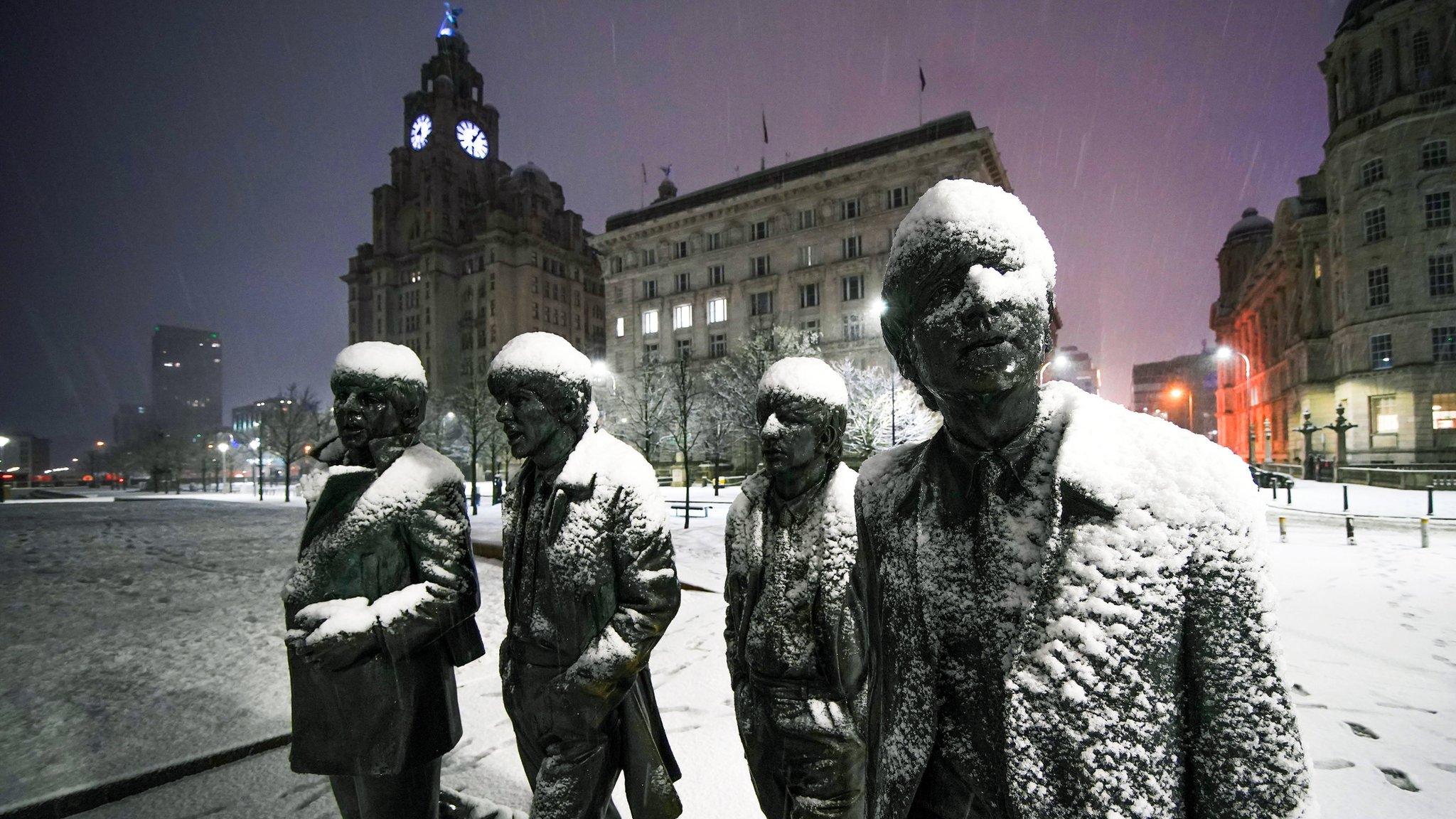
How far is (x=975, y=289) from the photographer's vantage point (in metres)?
1.34

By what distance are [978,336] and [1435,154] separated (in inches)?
2166

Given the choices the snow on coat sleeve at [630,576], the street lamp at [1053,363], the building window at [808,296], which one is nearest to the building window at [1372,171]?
the building window at [808,296]

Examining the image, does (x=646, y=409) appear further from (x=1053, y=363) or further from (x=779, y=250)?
(x=779, y=250)

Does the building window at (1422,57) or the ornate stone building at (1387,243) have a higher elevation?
the building window at (1422,57)

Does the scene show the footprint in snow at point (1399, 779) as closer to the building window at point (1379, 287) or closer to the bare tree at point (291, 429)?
the bare tree at point (291, 429)

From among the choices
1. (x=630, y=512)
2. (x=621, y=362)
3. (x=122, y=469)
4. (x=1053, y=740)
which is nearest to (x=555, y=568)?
(x=630, y=512)

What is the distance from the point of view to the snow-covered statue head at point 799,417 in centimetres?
324

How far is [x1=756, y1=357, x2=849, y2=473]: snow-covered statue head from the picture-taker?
3240mm

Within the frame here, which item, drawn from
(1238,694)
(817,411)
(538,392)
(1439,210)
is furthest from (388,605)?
(1439,210)

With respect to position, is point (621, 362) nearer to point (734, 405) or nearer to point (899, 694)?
point (734, 405)

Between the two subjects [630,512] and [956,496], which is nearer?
[956,496]

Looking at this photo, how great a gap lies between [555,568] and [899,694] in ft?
6.34

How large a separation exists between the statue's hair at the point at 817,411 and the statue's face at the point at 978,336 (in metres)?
1.81

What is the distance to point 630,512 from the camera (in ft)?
10.1
